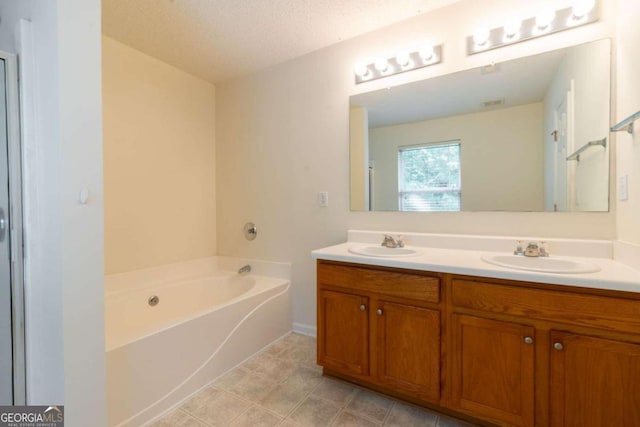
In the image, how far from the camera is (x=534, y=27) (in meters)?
1.59

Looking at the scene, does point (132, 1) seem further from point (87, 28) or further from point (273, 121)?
point (273, 121)

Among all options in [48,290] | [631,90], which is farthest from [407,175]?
[48,290]

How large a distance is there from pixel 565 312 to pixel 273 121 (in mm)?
2315

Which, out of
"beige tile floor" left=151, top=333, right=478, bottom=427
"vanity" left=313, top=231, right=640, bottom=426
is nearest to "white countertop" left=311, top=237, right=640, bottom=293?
"vanity" left=313, top=231, right=640, bottom=426

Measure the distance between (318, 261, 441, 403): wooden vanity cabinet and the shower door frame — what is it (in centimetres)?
137

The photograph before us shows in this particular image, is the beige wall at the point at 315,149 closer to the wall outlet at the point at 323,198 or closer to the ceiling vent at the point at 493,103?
the wall outlet at the point at 323,198

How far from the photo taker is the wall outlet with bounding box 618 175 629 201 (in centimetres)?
131

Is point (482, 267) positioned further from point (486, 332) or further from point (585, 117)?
point (585, 117)

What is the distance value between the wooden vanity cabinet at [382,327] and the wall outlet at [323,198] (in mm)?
656

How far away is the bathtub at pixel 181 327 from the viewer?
138 cm

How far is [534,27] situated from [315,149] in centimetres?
153

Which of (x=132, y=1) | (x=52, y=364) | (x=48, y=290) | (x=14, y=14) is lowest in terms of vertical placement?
(x=52, y=364)

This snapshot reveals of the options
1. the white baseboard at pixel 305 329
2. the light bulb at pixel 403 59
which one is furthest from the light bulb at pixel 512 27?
the white baseboard at pixel 305 329

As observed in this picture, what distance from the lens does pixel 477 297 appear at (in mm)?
1293
